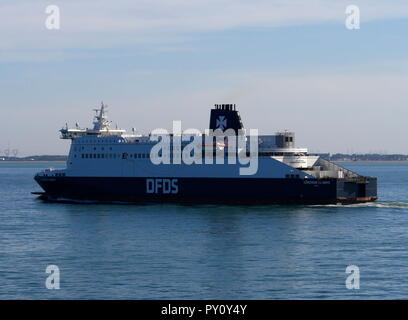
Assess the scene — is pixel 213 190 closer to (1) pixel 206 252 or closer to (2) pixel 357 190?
(2) pixel 357 190

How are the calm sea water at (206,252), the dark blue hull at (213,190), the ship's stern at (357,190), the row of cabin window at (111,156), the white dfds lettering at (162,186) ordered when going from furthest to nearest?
the row of cabin window at (111,156), the white dfds lettering at (162,186), the ship's stern at (357,190), the dark blue hull at (213,190), the calm sea water at (206,252)

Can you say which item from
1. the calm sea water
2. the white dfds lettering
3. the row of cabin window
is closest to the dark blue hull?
the white dfds lettering

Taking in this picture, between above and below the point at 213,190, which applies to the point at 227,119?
above

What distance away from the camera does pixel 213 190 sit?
59.5 metres

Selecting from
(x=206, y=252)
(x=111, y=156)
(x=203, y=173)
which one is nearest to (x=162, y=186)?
(x=203, y=173)

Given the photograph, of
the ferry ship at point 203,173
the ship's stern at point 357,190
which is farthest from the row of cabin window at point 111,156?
the ship's stern at point 357,190

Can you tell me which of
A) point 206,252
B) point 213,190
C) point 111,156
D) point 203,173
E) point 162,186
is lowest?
point 206,252

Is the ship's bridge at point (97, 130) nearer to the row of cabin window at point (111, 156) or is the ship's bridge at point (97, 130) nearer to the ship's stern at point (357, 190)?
the row of cabin window at point (111, 156)

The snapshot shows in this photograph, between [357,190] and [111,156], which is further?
[111,156]

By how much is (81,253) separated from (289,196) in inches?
1022

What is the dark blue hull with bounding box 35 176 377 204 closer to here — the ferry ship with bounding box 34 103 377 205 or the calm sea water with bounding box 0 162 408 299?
the ferry ship with bounding box 34 103 377 205

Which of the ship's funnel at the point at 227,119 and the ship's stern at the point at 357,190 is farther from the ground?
the ship's funnel at the point at 227,119

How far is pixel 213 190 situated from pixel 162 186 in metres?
4.73

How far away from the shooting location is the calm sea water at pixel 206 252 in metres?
26.7
